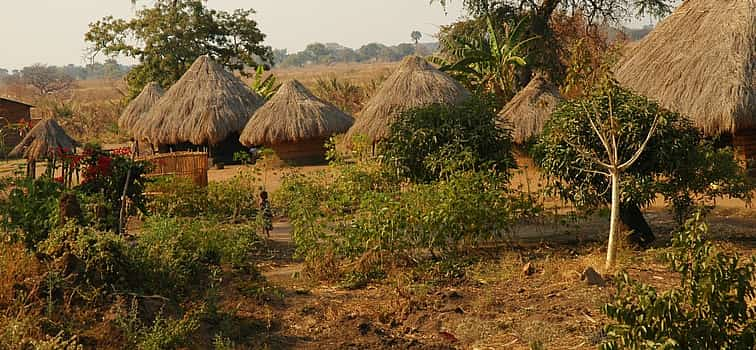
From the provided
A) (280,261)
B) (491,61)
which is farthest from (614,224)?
(491,61)

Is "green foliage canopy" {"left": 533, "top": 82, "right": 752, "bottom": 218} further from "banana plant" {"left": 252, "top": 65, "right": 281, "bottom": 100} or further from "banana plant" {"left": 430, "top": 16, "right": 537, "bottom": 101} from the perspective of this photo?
"banana plant" {"left": 252, "top": 65, "right": 281, "bottom": 100}

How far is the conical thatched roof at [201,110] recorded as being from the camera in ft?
66.4

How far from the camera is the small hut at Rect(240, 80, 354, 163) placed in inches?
754

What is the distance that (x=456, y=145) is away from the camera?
352 inches

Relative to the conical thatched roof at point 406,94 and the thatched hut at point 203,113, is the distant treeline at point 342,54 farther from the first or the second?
the conical thatched roof at point 406,94

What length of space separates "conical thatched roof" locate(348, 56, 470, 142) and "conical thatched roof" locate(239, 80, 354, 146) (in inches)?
93.6

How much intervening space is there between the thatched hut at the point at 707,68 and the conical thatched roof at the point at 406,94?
379 centimetres

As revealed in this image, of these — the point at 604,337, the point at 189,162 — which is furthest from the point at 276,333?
the point at 189,162

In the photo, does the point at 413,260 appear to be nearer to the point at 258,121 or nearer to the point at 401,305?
the point at 401,305

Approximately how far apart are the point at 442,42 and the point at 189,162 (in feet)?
35.1

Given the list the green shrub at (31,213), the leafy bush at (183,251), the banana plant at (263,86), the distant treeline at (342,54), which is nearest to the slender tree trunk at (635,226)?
the leafy bush at (183,251)

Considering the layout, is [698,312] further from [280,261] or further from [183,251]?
[280,261]

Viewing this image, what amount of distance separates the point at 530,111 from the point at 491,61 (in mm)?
3222

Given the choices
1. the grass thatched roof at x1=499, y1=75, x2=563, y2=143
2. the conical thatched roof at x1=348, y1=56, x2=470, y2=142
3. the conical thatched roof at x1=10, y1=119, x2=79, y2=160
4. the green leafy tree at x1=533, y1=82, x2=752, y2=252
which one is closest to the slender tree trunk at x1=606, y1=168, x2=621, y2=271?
the green leafy tree at x1=533, y1=82, x2=752, y2=252
